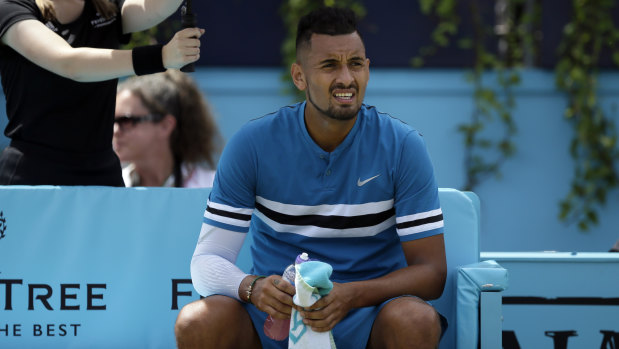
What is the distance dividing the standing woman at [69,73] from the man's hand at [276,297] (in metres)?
0.83

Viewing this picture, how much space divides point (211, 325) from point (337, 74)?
0.90m

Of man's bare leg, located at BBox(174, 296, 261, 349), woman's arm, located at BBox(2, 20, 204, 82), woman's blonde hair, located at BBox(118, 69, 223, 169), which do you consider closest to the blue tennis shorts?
man's bare leg, located at BBox(174, 296, 261, 349)

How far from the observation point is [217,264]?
2.57 meters

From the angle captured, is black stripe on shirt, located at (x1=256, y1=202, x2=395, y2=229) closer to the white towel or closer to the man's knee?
the white towel

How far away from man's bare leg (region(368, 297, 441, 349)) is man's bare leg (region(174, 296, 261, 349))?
448 millimetres

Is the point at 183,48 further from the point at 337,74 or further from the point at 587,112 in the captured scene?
the point at 587,112

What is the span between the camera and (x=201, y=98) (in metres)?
4.45

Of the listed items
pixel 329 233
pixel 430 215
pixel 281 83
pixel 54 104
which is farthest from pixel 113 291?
pixel 281 83

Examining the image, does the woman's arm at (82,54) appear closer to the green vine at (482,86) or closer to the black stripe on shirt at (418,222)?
the black stripe on shirt at (418,222)

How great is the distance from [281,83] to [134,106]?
1.57 m

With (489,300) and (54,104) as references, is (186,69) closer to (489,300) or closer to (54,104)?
(54,104)

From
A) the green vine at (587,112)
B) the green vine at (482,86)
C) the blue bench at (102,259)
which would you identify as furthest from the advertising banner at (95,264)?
the green vine at (587,112)

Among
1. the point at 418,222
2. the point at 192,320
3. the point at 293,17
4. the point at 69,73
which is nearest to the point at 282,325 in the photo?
the point at 192,320

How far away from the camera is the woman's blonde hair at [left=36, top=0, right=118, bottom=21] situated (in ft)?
9.50
